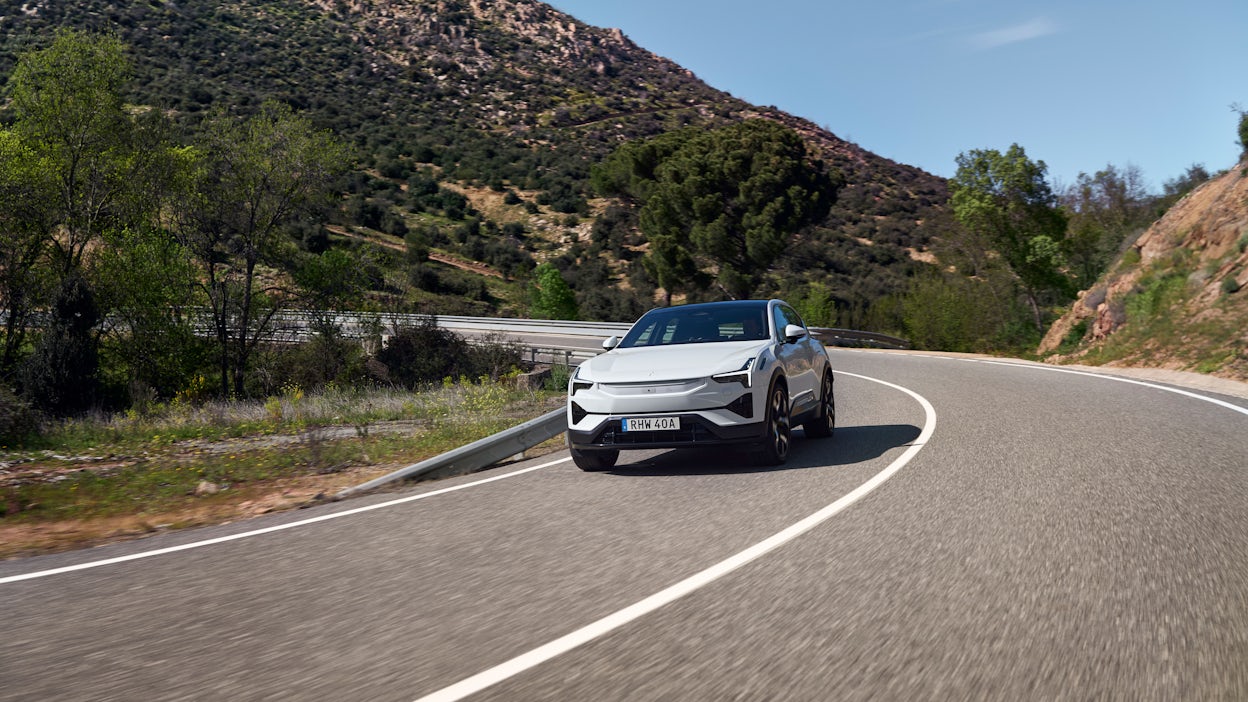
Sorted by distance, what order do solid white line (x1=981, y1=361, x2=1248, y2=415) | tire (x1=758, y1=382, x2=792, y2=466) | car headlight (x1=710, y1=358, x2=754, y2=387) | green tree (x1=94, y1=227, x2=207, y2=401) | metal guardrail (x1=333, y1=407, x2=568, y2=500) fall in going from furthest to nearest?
green tree (x1=94, y1=227, x2=207, y2=401) < solid white line (x1=981, y1=361, x2=1248, y2=415) < metal guardrail (x1=333, y1=407, x2=568, y2=500) < tire (x1=758, y1=382, x2=792, y2=466) < car headlight (x1=710, y1=358, x2=754, y2=387)

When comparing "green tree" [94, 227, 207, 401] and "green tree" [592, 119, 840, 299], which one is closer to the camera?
"green tree" [94, 227, 207, 401]

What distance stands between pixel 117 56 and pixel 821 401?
2766 centimetres

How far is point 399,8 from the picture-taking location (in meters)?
111

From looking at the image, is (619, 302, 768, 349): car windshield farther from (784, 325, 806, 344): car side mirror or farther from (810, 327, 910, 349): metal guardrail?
(810, 327, 910, 349): metal guardrail

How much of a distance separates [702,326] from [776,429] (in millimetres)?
1626

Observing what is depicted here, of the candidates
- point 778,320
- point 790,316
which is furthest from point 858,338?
point 778,320

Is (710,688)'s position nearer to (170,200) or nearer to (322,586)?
(322,586)

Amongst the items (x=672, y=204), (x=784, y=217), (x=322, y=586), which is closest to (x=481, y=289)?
(x=672, y=204)

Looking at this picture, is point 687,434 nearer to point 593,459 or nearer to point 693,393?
point 693,393

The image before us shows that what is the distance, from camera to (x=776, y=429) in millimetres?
8805

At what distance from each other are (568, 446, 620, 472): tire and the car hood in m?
0.69

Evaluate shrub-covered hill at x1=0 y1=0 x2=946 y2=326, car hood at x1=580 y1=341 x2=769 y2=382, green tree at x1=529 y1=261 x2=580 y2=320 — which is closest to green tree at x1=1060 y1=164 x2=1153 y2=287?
shrub-covered hill at x1=0 y1=0 x2=946 y2=326

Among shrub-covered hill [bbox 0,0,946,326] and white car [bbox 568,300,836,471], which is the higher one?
shrub-covered hill [bbox 0,0,946,326]

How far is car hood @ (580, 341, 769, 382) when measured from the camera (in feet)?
27.9
